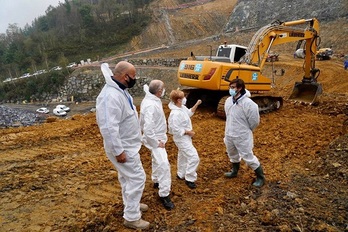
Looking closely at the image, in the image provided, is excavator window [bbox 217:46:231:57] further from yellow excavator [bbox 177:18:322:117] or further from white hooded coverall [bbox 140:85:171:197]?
white hooded coverall [bbox 140:85:171:197]

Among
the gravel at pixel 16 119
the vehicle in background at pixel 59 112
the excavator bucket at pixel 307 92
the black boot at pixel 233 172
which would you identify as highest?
the black boot at pixel 233 172

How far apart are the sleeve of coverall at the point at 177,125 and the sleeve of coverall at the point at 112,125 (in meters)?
1.32

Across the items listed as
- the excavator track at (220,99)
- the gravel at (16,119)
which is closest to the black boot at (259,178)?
the excavator track at (220,99)

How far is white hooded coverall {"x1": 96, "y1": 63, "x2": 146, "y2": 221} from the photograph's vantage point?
3.10 metres

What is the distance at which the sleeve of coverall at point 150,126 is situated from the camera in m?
3.83

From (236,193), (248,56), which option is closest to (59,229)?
(236,193)

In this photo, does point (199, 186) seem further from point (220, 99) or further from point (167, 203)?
point (220, 99)

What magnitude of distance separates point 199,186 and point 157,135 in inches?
46.7

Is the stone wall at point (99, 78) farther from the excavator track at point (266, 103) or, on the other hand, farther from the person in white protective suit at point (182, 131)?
the person in white protective suit at point (182, 131)

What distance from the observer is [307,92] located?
10.0 m

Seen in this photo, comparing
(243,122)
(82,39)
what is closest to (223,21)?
(82,39)

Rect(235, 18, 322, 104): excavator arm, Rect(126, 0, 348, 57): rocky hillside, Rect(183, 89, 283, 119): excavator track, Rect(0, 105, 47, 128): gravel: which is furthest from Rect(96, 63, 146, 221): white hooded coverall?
Rect(126, 0, 348, 57): rocky hillside

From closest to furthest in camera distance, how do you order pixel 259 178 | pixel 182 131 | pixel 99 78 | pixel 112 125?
pixel 112 125 → pixel 182 131 → pixel 259 178 → pixel 99 78

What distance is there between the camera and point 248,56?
8.84 metres
